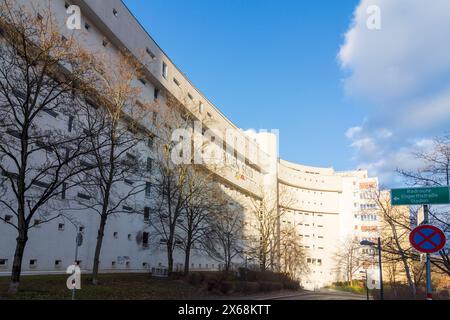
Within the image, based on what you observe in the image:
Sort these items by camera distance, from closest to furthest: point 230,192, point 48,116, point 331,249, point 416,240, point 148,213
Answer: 1. point 416,240
2. point 48,116
3. point 148,213
4. point 230,192
5. point 331,249

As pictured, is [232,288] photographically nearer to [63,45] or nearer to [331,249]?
[63,45]

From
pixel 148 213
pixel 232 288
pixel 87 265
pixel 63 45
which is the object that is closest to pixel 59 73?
pixel 63 45

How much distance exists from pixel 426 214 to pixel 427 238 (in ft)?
3.12

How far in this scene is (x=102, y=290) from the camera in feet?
59.0

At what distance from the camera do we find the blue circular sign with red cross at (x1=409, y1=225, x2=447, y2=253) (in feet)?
28.1

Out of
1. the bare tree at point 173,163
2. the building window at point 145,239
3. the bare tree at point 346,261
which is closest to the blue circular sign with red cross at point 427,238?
the bare tree at point 173,163

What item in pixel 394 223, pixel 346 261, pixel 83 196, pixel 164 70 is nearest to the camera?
pixel 83 196

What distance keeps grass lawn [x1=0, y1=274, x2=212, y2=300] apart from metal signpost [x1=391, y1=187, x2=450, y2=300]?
459 inches

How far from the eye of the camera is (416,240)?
8.82 meters

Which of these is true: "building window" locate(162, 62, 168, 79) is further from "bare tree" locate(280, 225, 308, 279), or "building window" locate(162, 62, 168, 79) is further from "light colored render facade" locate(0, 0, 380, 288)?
"bare tree" locate(280, 225, 308, 279)

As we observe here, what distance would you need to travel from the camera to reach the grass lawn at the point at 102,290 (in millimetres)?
14827

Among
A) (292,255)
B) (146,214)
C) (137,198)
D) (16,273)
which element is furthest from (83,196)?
(292,255)

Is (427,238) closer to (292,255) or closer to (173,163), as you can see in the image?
(173,163)
